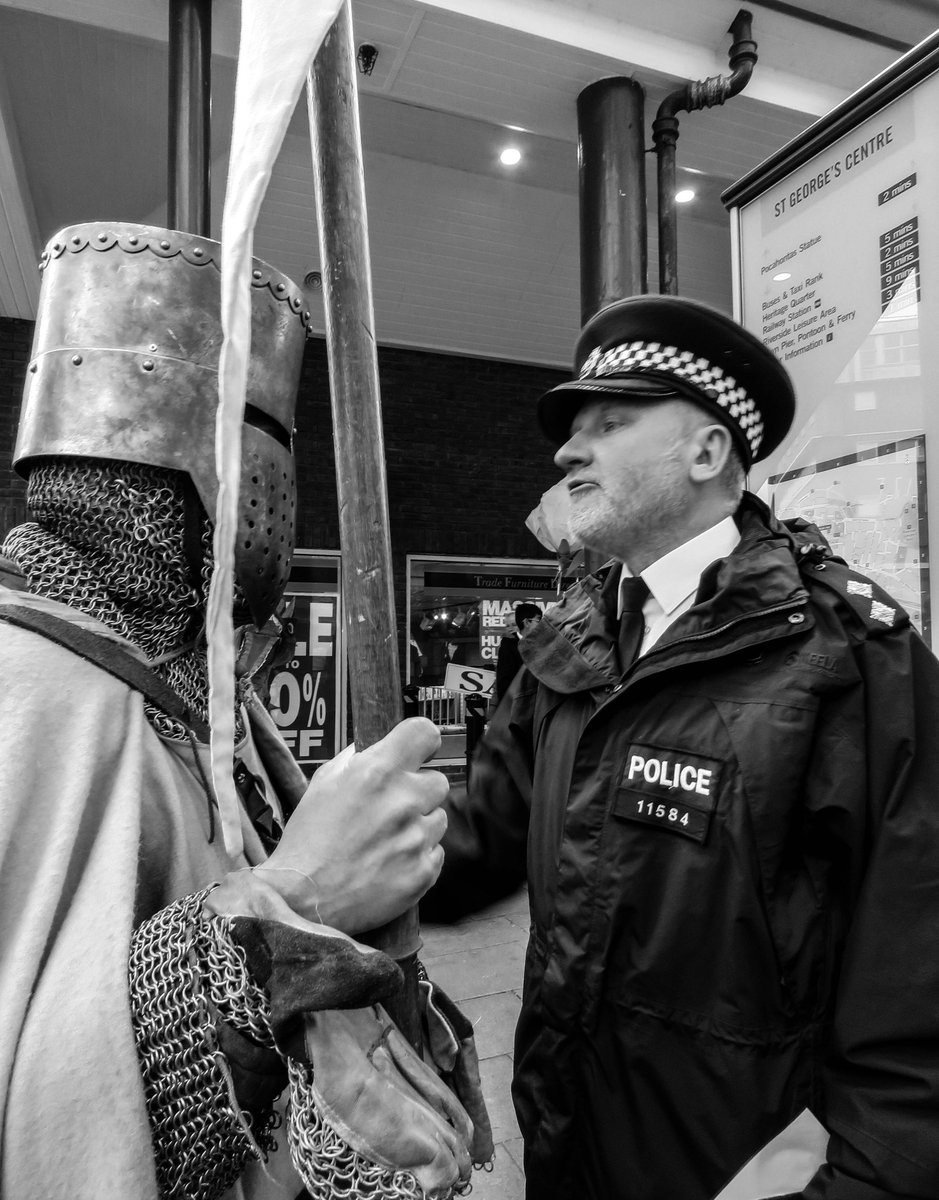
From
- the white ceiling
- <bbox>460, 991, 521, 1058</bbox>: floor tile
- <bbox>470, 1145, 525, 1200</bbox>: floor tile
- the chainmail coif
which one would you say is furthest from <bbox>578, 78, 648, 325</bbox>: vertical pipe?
<bbox>470, 1145, 525, 1200</bbox>: floor tile

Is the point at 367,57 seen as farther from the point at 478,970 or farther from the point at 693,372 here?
the point at 478,970

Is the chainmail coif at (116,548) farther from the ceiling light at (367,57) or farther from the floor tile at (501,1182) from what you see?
the ceiling light at (367,57)

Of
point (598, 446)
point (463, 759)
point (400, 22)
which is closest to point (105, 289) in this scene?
point (598, 446)

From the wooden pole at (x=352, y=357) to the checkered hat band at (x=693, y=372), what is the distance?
110 cm

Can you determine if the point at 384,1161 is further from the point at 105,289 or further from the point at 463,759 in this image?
the point at 463,759

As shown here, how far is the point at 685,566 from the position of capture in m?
1.67

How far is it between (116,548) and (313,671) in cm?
638

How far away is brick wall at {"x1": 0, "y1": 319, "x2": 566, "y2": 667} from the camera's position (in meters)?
7.29

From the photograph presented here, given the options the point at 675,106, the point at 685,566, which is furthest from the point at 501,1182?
the point at 675,106

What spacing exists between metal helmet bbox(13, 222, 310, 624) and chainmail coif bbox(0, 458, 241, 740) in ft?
0.18

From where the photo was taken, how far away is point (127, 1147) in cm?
79

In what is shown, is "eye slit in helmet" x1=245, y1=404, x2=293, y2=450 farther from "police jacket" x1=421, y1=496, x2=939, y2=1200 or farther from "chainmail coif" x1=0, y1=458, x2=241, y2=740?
"police jacket" x1=421, y1=496, x2=939, y2=1200

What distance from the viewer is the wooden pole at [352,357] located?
2.65ft

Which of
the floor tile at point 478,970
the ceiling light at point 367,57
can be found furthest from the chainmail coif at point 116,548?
the ceiling light at point 367,57
